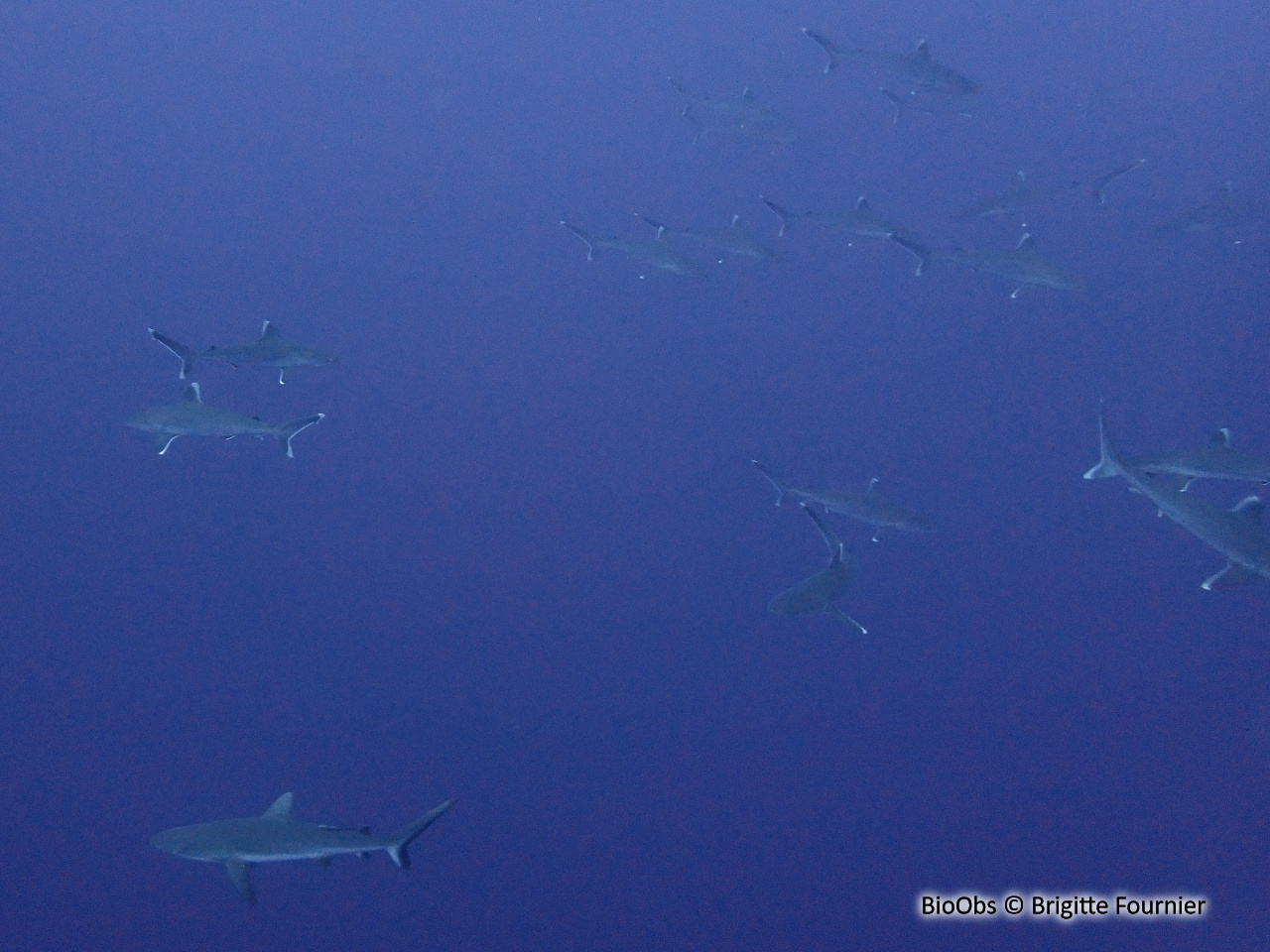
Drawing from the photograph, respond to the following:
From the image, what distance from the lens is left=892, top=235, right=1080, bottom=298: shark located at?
892 cm

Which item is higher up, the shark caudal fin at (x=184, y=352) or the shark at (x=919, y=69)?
the shark at (x=919, y=69)

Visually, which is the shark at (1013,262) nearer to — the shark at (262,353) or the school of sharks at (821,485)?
the school of sharks at (821,485)

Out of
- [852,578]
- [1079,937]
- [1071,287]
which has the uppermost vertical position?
[1071,287]

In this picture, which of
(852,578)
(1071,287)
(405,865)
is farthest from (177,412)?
(1071,287)

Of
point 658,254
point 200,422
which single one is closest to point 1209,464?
point 658,254

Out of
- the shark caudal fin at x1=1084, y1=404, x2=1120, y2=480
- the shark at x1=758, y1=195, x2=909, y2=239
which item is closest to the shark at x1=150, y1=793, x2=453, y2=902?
the shark caudal fin at x1=1084, y1=404, x2=1120, y2=480

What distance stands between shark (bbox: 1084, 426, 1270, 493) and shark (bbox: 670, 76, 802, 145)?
7.28m

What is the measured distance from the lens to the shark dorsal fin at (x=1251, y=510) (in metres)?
5.17

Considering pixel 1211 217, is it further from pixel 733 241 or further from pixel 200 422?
pixel 200 422

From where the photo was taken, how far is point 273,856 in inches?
188

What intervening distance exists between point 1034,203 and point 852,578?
20.7 ft

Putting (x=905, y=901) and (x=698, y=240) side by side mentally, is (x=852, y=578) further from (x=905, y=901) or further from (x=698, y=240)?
(x=698, y=240)

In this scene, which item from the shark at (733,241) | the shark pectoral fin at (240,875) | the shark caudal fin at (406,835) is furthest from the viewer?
the shark at (733,241)

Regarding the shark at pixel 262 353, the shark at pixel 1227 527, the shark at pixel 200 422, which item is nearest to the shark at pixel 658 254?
the shark at pixel 262 353
